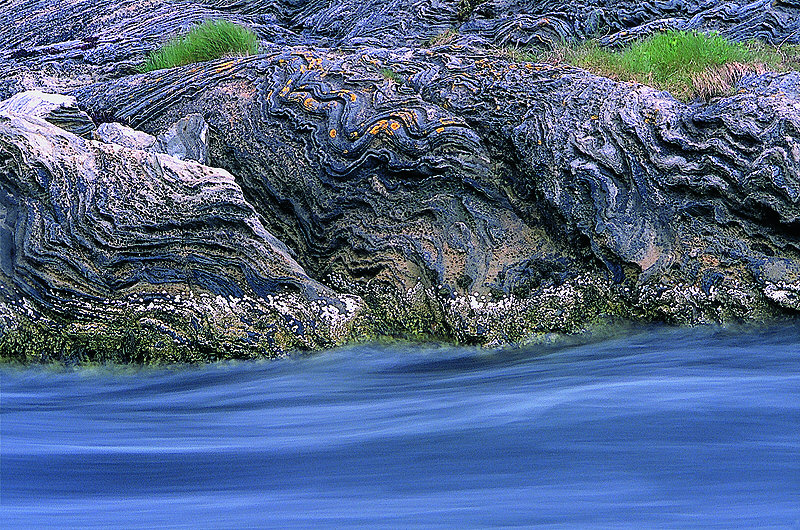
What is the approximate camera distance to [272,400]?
14.1 feet

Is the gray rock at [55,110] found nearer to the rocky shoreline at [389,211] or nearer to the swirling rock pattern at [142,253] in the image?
the rocky shoreline at [389,211]

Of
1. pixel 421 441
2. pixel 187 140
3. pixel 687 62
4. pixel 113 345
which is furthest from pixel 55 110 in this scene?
pixel 687 62

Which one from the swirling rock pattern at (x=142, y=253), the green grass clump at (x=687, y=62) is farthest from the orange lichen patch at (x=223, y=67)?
the green grass clump at (x=687, y=62)

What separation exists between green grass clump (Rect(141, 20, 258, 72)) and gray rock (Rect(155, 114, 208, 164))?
4.66 feet

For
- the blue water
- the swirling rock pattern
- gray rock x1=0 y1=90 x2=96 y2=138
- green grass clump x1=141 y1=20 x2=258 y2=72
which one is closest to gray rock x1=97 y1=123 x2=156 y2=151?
gray rock x1=0 y1=90 x2=96 y2=138

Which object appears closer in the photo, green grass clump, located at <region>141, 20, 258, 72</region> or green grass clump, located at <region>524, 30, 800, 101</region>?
green grass clump, located at <region>524, 30, 800, 101</region>

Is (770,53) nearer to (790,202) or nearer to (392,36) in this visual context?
(790,202)

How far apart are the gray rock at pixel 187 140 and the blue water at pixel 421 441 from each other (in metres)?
1.85

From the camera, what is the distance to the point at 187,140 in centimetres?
622

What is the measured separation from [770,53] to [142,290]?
558cm

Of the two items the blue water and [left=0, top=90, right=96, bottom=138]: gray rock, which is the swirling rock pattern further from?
[left=0, top=90, right=96, bottom=138]: gray rock

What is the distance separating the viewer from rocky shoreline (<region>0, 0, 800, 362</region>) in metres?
5.18

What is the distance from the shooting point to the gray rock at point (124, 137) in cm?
614

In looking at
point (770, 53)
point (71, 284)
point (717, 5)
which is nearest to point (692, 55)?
point (770, 53)
